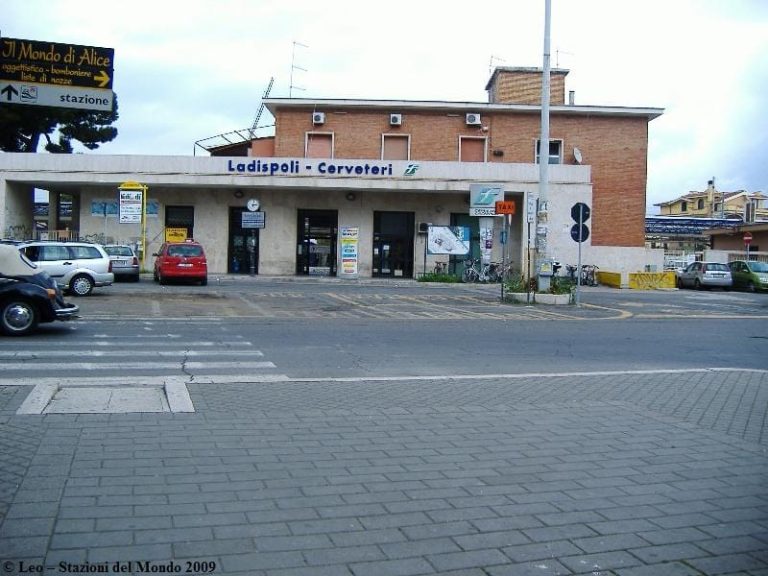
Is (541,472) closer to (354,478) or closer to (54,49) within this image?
(354,478)

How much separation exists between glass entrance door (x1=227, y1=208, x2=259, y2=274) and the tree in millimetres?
14774

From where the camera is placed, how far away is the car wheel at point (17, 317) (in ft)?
43.9

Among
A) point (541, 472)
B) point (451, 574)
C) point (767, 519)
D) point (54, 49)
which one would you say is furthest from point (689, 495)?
point (54, 49)

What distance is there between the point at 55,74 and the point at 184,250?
1935 cm

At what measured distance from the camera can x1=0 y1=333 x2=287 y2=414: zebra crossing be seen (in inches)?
315

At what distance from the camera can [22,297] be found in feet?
44.0

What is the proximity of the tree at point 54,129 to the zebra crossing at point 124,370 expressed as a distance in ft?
128

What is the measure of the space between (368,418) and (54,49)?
274 inches

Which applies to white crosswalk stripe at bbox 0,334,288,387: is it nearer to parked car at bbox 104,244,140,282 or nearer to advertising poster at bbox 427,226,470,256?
parked car at bbox 104,244,140,282

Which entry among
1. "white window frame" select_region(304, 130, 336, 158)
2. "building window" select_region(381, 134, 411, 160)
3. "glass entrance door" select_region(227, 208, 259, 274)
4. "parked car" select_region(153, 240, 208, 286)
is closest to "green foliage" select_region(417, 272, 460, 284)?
"building window" select_region(381, 134, 411, 160)

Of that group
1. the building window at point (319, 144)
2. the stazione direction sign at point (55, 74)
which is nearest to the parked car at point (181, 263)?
the building window at point (319, 144)

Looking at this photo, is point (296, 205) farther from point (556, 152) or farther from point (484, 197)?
point (556, 152)

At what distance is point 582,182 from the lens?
127 feet

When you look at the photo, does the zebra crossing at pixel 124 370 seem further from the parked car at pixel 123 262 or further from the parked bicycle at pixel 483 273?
the parked bicycle at pixel 483 273
